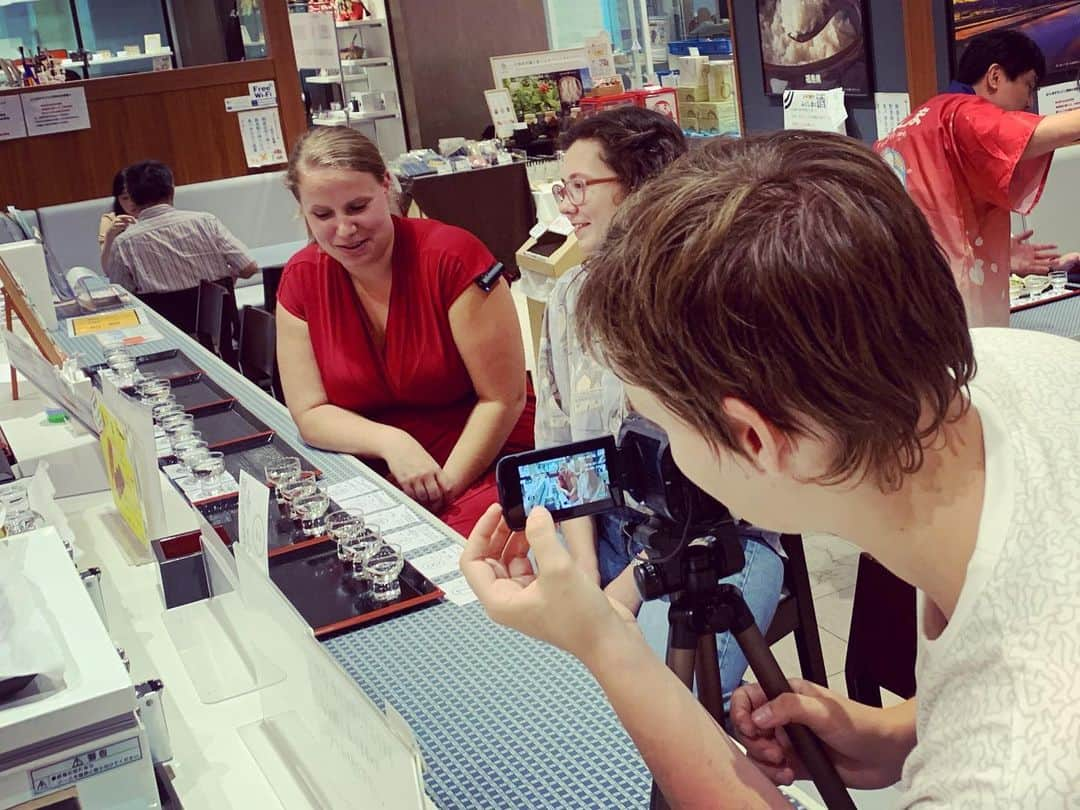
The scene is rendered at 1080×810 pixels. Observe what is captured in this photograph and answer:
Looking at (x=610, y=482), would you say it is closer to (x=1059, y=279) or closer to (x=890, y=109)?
(x=1059, y=279)

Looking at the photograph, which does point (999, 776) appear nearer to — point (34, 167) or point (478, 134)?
point (34, 167)

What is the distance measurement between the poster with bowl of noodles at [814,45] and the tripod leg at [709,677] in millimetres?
3835

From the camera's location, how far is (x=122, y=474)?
2100 mm

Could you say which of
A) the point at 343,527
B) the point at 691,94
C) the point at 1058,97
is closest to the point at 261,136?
the point at 691,94

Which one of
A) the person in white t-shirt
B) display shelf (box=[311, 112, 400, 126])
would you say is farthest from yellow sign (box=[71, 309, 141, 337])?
display shelf (box=[311, 112, 400, 126])

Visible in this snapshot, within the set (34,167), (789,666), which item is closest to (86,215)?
(34,167)

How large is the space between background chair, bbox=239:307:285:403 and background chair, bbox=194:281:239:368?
1.30ft

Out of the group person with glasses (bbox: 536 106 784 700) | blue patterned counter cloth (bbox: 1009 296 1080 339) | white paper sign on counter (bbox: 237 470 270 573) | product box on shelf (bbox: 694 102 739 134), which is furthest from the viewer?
product box on shelf (bbox: 694 102 739 134)

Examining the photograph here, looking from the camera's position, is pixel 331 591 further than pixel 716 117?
No

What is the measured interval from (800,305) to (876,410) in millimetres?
92

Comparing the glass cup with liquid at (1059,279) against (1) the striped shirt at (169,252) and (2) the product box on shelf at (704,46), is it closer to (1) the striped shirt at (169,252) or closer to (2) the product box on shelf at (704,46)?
(1) the striped shirt at (169,252)

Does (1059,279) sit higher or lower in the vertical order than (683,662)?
lower

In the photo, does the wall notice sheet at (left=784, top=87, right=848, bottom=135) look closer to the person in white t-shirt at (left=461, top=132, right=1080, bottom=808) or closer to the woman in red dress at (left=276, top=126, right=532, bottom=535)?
the woman in red dress at (left=276, top=126, right=532, bottom=535)

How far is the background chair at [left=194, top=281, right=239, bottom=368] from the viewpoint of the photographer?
4.66m
